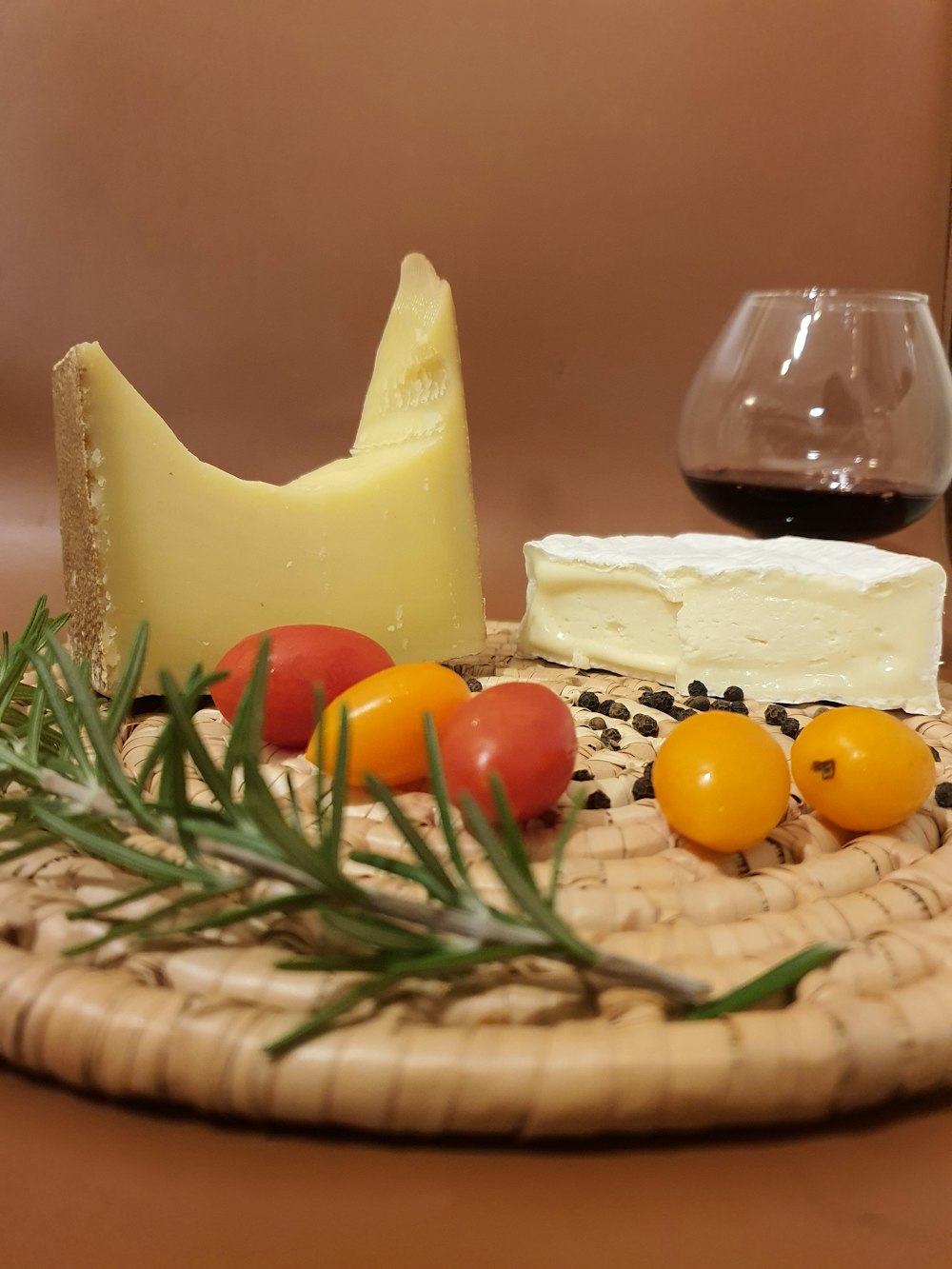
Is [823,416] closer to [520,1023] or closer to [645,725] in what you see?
[645,725]

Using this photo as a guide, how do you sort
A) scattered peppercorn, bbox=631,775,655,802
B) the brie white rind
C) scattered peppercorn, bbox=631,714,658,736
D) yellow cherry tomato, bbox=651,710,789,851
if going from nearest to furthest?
yellow cherry tomato, bbox=651,710,789,851
scattered peppercorn, bbox=631,775,655,802
scattered peppercorn, bbox=631,714,658,736
the brie white rind

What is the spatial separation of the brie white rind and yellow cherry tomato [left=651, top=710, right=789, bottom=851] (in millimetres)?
394

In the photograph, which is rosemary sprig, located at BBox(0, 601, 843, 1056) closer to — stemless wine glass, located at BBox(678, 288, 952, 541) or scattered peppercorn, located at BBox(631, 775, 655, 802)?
scattered peppercorn, located at BBox(631, 775, 655, 802)

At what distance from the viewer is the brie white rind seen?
3.48ft

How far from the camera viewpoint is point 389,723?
0.74 metres

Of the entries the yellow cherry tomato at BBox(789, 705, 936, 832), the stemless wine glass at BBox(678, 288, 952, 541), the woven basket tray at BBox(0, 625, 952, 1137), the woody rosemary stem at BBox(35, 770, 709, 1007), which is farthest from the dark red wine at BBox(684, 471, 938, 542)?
the woody rosemary stem at BBox(35, 770, 709, 1007)

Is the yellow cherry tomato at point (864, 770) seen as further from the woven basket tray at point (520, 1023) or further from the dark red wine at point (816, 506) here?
the dark red wine at point (816, 506)

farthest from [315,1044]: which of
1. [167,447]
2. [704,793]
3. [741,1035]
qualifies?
[167,447]

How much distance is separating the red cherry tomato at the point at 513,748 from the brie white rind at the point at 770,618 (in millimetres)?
422

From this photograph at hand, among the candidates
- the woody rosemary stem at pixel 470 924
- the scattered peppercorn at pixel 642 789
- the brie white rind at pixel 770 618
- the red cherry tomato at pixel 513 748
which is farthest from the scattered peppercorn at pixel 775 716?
the woody rosemary stem at pixel 470 924

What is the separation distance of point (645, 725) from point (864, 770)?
11.0 inches

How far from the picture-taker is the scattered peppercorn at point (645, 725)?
0.96 meters

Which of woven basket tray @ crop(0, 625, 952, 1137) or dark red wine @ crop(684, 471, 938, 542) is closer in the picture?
woven basket tray @ crop(0, 625, 952, 1137)

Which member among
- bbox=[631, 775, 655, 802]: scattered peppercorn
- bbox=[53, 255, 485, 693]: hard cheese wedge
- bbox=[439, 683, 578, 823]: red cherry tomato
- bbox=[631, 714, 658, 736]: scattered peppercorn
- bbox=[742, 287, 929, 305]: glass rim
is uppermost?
bbox=[742, 287, 929, 305]: glass rim
